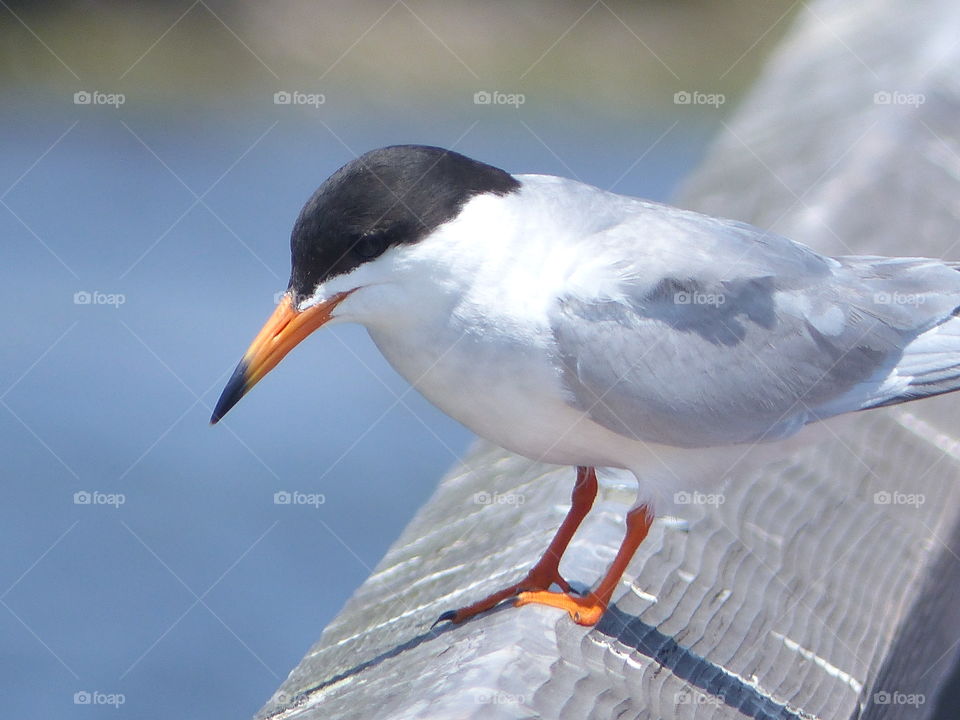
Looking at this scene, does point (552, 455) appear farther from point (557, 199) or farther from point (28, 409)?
point (28, 409)

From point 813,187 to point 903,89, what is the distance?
1.24 feet

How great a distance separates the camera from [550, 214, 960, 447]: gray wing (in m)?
2.74

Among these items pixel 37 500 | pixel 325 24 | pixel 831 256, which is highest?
pixel 325 24

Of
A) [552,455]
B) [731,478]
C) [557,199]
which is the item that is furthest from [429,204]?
[731,478]

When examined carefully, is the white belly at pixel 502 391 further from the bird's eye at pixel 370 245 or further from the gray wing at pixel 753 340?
the bird's eye at pixel 370 245

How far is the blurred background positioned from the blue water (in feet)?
0.05

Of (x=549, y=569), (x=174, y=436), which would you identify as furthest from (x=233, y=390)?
(x=174, y=436)

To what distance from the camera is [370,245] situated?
2.63 metres

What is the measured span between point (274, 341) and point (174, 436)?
166 inches

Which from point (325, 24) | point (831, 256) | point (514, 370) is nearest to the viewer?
point (514, 370)

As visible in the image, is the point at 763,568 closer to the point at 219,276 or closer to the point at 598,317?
the point at 598,317

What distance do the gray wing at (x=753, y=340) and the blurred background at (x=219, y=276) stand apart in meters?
3.32

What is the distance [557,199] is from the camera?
2.87m

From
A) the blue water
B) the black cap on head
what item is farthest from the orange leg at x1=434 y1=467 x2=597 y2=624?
the blue water
